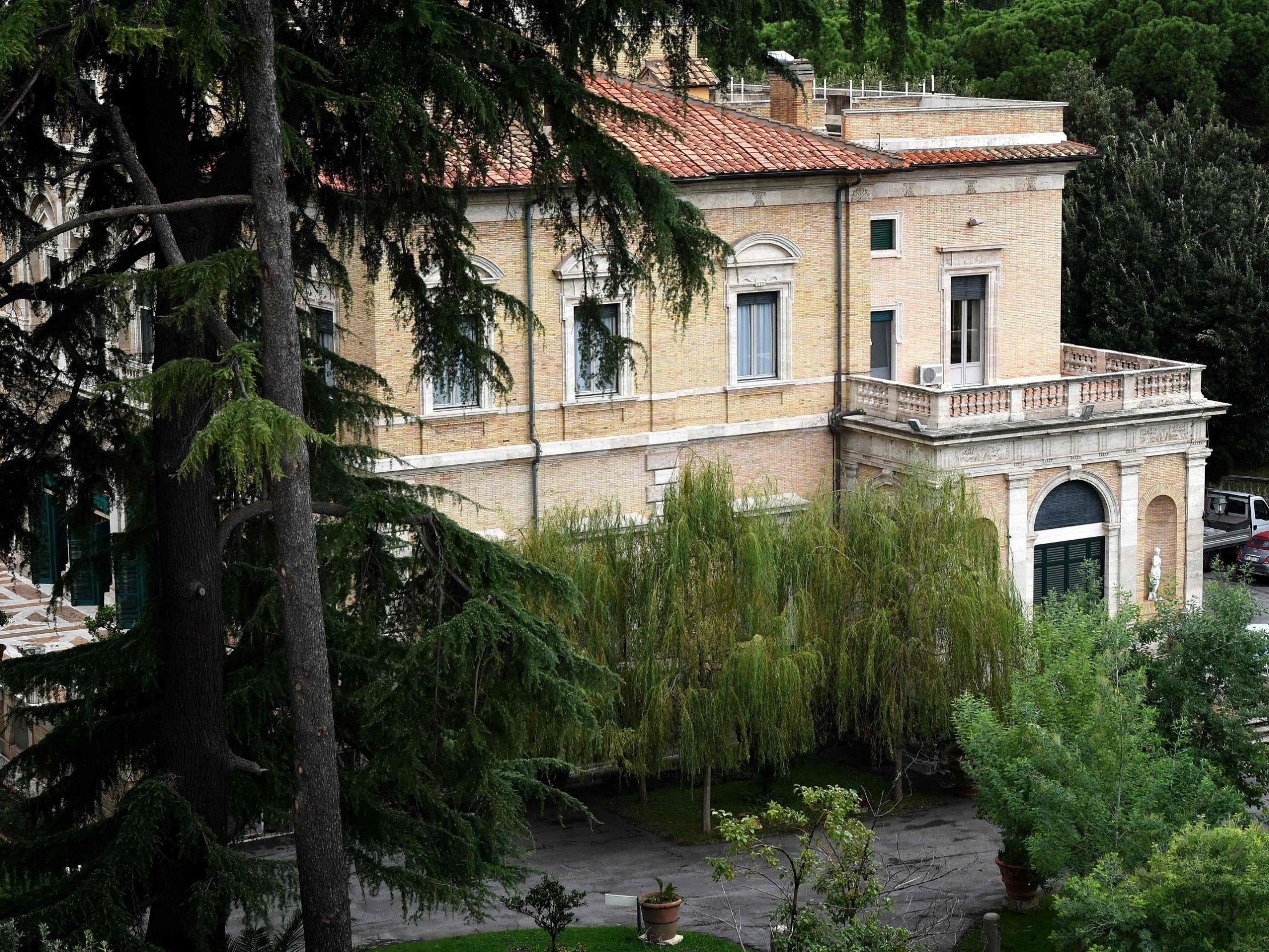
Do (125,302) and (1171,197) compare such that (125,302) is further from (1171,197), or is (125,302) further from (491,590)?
(1171,197)

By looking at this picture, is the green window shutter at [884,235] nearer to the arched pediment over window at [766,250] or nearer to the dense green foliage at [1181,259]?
the arched pediment over window at [766,250]

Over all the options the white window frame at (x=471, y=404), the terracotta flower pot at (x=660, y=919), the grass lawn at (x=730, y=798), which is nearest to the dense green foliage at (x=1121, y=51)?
the white window frame at (x=471, y=404)

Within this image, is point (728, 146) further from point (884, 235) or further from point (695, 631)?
point (695, 631)

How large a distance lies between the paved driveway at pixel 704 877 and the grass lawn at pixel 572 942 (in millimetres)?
231

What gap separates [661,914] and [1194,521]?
16.4m

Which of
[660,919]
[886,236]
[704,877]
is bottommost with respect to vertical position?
[704,877]

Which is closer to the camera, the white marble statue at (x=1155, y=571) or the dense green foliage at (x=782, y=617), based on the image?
the dense green foliage at (x=782, y=617)

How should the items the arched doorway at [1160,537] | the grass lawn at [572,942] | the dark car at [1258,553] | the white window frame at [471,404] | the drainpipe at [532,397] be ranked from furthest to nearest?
the dark car at [1258,553] → the arched doorway at [1160,537] → the drainpipe at [532,397] → the white window frame at [471,404] → the grass lawn at [572,942]

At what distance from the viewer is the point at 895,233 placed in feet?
109

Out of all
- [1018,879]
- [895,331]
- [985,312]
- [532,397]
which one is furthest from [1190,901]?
[985,312]

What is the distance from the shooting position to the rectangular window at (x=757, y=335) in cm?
3175

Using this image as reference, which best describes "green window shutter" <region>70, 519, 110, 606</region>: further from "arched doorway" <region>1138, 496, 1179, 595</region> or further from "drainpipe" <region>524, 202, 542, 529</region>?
"arched doorway" <region>1138, 496, 1179, 595</region>

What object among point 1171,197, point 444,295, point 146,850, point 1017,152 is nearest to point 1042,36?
point 1171,197

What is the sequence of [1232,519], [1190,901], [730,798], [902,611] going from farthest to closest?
1. [1232,519]
2. [730,798]
3. [902,611]
4. [1190,901]
